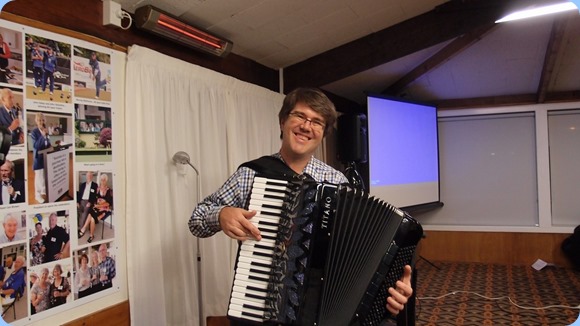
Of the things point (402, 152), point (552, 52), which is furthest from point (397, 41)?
point (552, 52)

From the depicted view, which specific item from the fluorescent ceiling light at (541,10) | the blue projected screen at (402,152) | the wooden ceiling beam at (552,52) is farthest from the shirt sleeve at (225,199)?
the wooden ceiling beam at (552,52)

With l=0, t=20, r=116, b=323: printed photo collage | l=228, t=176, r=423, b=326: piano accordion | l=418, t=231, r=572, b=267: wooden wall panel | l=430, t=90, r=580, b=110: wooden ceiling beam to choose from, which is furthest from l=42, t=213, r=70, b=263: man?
l=430, t=90, r=580, b=110: wooden ceiling beam

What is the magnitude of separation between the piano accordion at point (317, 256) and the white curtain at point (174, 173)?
1.00m

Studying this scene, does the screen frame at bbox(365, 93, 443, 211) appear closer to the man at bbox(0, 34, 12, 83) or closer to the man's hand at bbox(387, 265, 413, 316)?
the man's hand at bbox(387, 265, 413, 316)

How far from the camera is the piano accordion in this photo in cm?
106

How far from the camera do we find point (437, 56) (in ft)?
12.6

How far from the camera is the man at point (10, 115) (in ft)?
4.62

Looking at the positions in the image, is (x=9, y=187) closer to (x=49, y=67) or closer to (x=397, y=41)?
(x=49, y=67)

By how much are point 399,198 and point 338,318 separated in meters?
2.95

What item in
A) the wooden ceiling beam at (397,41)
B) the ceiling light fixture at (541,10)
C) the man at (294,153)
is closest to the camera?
the man at (294,153)

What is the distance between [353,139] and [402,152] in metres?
0.70

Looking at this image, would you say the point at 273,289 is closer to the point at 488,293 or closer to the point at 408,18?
the point at 408,18

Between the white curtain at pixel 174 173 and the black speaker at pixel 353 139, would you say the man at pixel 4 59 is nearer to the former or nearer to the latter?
the white curtain at pixel 174 173

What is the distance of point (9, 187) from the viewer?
1.43 meters
